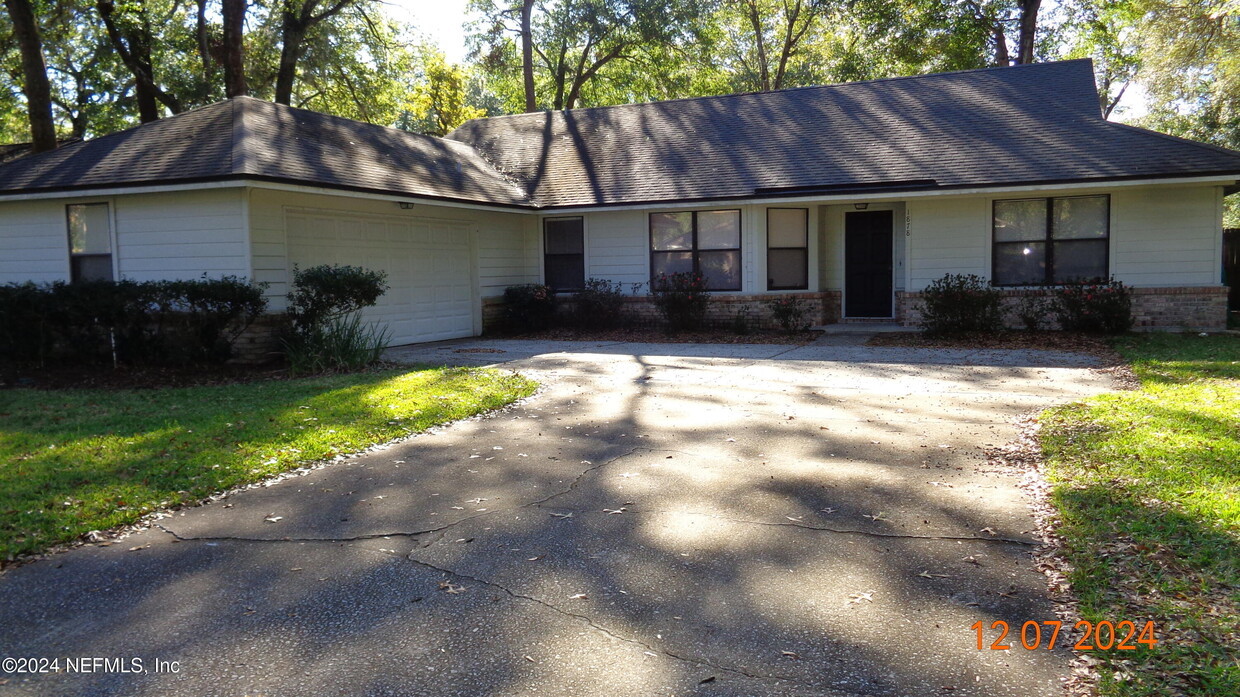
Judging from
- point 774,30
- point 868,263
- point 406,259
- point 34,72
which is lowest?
point 868,263

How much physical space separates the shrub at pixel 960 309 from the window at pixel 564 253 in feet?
23.7

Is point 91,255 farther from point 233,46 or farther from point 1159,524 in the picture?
point 1159,524

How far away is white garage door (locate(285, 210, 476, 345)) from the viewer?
43.0 feet

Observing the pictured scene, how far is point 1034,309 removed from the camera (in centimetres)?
1473

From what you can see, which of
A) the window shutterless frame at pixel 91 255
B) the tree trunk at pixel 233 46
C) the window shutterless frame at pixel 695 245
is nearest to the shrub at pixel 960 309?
the window shutterless frame at pixel 695 245

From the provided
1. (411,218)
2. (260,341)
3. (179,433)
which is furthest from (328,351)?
(179,433)

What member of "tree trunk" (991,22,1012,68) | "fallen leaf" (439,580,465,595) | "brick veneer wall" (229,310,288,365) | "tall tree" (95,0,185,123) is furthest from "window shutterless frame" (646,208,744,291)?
"tree trunk" (991,22,1012,68)

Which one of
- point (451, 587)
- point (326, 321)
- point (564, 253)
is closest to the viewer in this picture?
point (451, 587)

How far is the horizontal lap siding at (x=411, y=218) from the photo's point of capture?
1203 centimetres

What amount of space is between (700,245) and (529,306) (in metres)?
3.75

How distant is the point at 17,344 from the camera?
1116cm

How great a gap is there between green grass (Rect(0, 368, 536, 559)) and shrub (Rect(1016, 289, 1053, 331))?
9573 mm

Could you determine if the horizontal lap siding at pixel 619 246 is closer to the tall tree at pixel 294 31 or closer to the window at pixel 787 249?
the window at pixel 787 249
